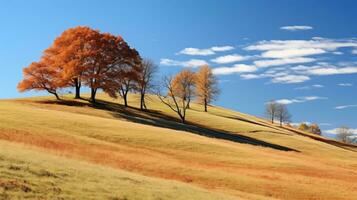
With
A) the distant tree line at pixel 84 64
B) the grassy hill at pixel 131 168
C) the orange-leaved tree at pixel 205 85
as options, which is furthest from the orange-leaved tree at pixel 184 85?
the grassy hill at pixel 131 168

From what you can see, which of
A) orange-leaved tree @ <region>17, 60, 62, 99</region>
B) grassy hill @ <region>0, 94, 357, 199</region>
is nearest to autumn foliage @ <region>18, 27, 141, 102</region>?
orange-leaved tree @ <region>17, 60, 62, 99</region>

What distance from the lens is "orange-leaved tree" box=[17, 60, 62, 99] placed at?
92.3m

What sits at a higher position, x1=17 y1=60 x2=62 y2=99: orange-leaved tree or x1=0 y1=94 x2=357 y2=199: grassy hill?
x1=17 y1=60 x2=62 y2=99: orange-leaved tree

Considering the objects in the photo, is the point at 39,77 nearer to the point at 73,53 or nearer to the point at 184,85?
the point at 73,53

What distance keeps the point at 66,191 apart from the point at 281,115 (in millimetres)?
176088

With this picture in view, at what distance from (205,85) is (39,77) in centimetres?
5969

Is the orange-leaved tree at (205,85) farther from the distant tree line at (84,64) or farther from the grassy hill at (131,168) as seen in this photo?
the grassy hill at (131,168)

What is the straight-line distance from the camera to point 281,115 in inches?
7574

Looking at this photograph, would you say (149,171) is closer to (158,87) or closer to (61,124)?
(61,124)

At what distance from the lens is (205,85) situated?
467 feet

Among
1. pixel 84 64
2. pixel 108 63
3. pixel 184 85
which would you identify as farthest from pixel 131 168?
pixel 184 85

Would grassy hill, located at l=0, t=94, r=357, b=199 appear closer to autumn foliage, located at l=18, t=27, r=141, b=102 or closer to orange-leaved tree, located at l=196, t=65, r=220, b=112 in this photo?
autumn foliage, located at l=18, t=27, r=141, b=102

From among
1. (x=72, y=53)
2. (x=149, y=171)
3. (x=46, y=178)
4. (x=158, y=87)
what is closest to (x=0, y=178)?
(x=46, y=178)

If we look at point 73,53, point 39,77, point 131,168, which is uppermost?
point 73,53
